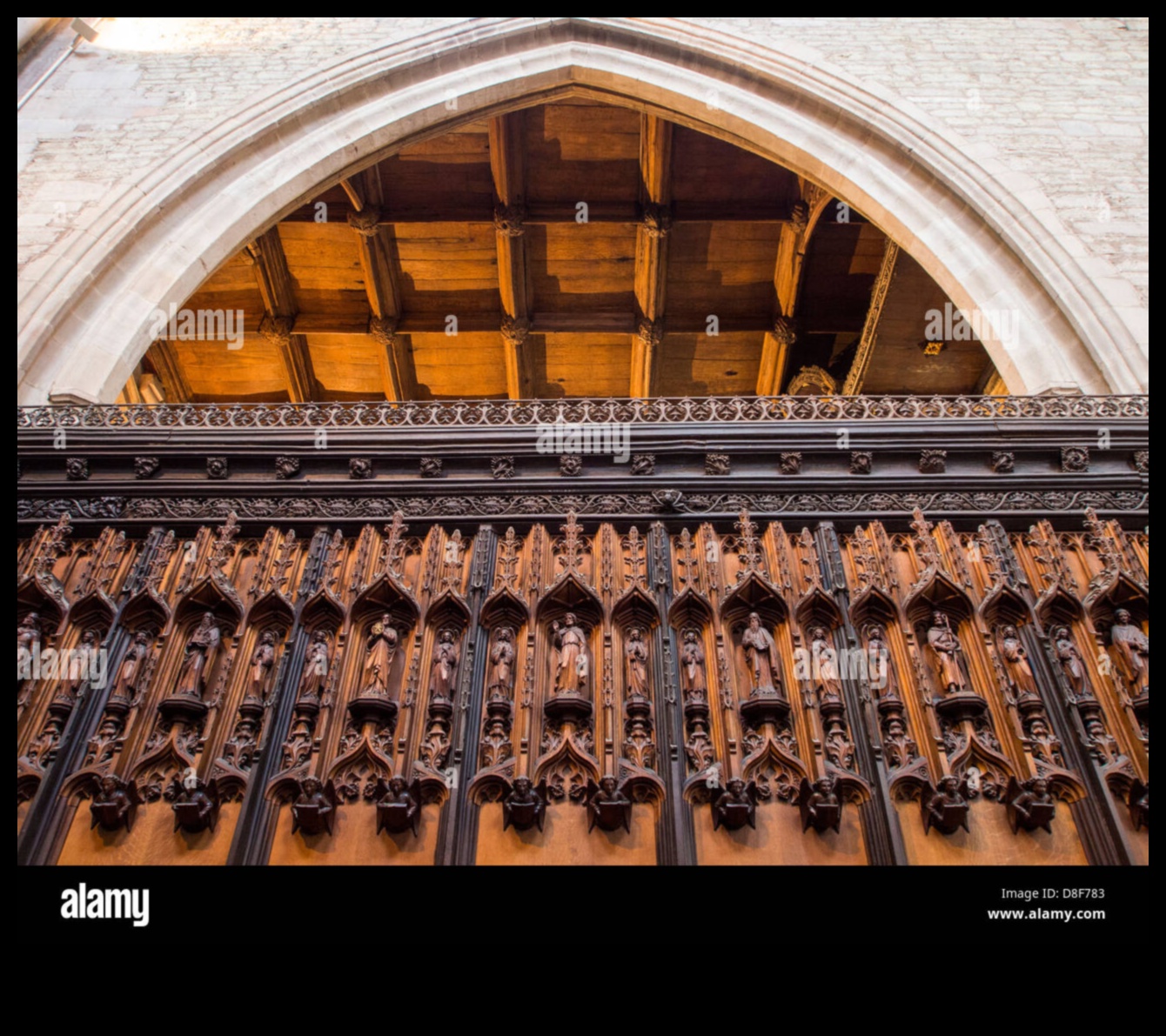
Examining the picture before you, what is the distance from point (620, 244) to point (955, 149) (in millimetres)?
4810

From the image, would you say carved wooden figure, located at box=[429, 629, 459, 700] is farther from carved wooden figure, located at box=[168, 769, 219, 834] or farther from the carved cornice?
carved wooden figure, located at box=[168, 769, 219, 834]

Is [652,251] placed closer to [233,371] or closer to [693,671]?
[233,371]

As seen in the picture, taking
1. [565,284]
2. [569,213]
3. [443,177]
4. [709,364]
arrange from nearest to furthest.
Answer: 1. [443,177]
2. [569,213]
3. [565,284]
4. [709,364]

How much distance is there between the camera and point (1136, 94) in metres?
8.41

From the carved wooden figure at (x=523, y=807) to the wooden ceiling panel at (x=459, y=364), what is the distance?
31.6ft

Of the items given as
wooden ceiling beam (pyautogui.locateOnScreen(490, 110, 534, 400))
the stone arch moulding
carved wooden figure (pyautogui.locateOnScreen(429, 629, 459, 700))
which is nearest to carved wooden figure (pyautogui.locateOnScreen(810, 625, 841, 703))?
carved wooden figure (pyautogui.locateOnScreen(429, 629, 459, 700))

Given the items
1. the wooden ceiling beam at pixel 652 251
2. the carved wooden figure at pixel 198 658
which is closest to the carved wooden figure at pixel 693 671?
the carved wooden figure at pixel 198 658

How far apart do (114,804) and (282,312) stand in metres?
9.48

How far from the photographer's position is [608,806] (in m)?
3.54

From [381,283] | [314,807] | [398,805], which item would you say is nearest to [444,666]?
[398,805]

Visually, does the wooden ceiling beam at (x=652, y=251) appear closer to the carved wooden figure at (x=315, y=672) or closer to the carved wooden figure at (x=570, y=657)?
the carved wooden figure at (x=570, y=657)
